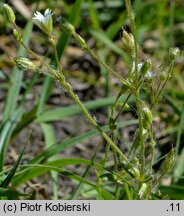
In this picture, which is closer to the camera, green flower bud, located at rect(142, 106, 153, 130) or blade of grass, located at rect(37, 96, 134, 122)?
green flower bud, located at rect(142, 106, 153, 130)

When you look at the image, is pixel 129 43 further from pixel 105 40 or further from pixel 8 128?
pixel 105 40

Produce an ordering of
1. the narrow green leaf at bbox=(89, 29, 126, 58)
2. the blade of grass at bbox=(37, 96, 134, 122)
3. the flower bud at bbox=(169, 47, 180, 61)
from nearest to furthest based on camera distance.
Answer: the flower bud at bbox=(169, 47, 180, 61), the blade of grass at bbox=(37, 96, 134, 122), the narrow green leaf at bbox=(89, 29, 126, 58)

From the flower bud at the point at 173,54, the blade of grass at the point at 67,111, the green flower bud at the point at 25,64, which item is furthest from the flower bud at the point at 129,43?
the blade of grass at the point at 67,111

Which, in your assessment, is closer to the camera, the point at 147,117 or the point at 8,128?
the point at 147,117

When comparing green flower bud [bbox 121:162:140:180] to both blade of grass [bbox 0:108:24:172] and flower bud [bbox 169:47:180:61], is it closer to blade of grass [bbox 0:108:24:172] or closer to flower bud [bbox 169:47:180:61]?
flower bud [bbox 169:47:180:61]

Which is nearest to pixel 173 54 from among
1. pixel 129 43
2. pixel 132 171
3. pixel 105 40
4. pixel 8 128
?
pixel 129 43

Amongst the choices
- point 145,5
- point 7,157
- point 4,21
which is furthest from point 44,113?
point 145,5

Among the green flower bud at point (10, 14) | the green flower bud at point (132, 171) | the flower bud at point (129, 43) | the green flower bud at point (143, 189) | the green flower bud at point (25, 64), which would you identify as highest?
the green flower bud at point (10, 14)

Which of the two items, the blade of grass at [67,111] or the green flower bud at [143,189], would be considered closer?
the green flower bud at [143,189]

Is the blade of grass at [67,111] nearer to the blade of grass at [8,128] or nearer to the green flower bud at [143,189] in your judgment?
the blade of grass at [8,128]

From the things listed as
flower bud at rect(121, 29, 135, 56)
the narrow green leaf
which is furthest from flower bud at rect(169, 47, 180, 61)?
the narrow green leaf

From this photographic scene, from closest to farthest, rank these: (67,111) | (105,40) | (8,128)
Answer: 1. (8,128)
2. (67,111)
3. (105,40)

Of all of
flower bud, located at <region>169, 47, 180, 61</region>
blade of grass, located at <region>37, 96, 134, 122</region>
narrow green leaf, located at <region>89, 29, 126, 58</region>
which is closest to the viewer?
flower bud, located at <region>169, 47, 180, 61</region>
